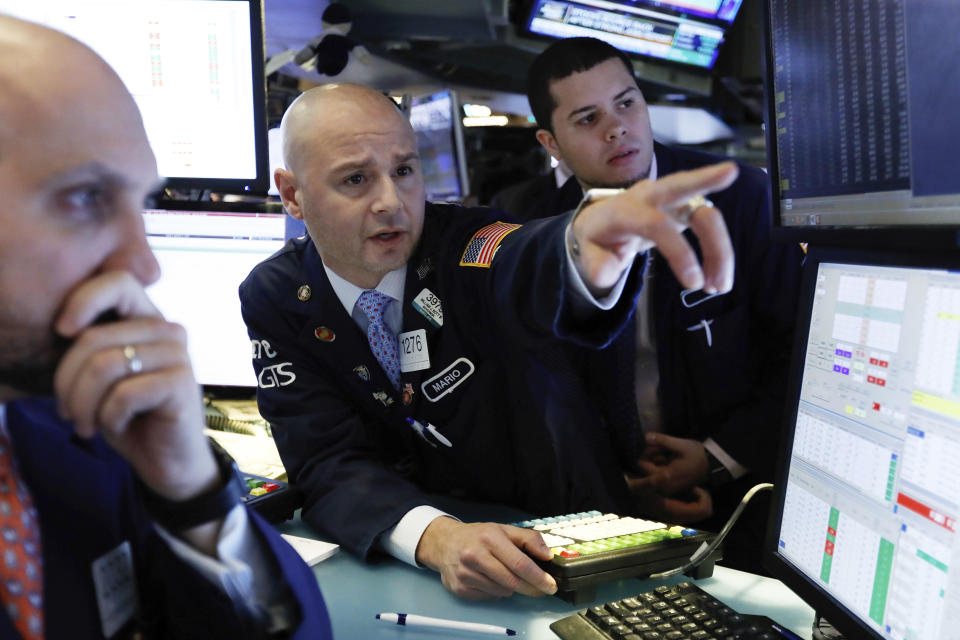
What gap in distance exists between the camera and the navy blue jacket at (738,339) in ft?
5.79

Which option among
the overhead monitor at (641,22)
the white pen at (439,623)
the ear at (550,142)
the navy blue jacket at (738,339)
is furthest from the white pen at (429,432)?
the overhead monitor at (641,22)

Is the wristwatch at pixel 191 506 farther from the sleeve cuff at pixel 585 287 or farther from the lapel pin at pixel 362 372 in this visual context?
the lapel pin at pixel 362 372

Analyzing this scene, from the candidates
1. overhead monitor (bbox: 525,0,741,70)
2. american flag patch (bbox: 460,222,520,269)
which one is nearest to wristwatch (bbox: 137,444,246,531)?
american flag patch (bbox: 460,222,520,269)

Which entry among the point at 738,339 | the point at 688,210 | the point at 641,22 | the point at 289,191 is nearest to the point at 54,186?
the point at 688,210

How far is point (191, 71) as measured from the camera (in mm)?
1561

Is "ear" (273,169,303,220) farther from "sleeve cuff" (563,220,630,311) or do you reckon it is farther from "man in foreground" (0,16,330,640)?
"man in foreground" (0,16,330,640)

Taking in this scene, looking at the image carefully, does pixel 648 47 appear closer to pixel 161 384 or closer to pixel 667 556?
pixel 667 556

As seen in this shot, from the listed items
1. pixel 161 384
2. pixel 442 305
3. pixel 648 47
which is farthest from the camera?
pixel 648 47

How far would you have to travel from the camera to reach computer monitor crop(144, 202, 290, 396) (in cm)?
168

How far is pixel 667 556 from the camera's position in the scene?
1008mm

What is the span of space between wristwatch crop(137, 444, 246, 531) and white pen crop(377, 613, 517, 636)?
12.6 inches

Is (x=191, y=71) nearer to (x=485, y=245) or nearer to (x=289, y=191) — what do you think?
(x=289, y=191)

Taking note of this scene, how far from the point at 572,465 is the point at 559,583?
1.45ft

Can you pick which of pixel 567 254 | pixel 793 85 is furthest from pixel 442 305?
pixel 793 85
